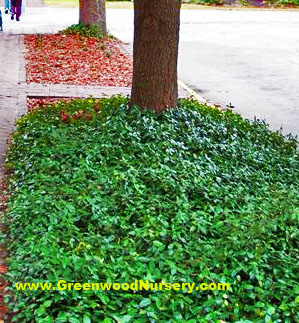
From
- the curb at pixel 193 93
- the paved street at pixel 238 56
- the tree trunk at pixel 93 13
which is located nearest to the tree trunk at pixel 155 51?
the paved street at pixel 238 56

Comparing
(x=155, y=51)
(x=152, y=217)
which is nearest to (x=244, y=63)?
(x=155, y=51)

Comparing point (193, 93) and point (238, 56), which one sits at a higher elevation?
point (238, 56)

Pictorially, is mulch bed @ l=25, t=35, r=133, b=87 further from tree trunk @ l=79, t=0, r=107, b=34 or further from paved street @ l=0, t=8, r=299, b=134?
paved street @ l=0, t=8, r=299, b=134

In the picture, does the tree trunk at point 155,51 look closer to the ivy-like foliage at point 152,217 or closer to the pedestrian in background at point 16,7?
the ivy-like foliage at point 152,217

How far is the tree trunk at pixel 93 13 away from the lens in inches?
733

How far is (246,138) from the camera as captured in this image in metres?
7.21

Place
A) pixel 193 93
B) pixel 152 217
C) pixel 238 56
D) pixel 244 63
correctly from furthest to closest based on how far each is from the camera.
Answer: pixel 238 56 → pixel 244 63 → pixel 193 93 → pixel 152 217

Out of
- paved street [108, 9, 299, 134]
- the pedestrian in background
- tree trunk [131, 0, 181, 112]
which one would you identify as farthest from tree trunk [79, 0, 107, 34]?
tree trunk [131, 0, 181, 112]

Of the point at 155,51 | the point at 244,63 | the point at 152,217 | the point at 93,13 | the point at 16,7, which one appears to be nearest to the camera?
the point at 152,217

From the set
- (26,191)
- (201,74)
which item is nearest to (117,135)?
(26,191)

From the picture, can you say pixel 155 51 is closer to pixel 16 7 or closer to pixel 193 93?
pixel 193 93

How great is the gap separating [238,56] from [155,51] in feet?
33.9

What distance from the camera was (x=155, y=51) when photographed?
7387mm

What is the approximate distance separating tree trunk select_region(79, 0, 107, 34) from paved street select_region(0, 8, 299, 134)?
1.16 m
